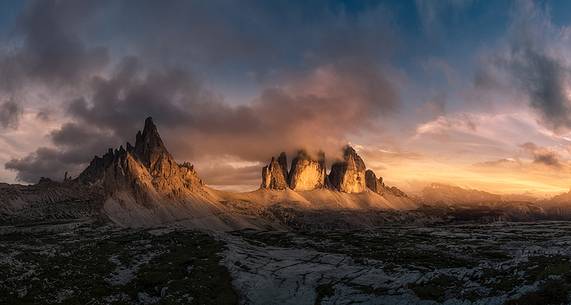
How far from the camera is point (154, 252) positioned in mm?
113938

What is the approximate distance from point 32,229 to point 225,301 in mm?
169561

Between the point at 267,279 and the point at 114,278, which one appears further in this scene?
the point at 267,279

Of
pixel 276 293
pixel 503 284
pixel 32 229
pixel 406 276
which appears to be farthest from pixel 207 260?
pixel 32 229

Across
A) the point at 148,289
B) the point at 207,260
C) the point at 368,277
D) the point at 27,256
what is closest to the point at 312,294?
the point at 368,277

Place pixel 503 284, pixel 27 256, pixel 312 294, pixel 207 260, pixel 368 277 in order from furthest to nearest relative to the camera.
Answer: pixel 207 260 < pixel 27 256 < pixel 368 277 < pixel 312 294 < pixel 503 284

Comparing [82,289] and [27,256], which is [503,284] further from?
[27,256]

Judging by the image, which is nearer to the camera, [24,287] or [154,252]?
[24,287]

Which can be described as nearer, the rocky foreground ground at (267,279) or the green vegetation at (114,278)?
the rocky foreground ground at (267,279)

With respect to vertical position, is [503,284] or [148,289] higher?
[503,284]

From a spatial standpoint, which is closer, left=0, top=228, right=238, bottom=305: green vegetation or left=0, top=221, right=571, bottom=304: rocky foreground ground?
left=0, top=221, right=571, bottom=304: rocky foreground ground

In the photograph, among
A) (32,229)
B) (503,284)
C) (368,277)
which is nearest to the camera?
(503,284)

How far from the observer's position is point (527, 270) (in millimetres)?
50531

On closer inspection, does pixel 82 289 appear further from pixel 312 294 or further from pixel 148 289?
pixel 312 294

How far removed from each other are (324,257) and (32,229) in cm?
15004
